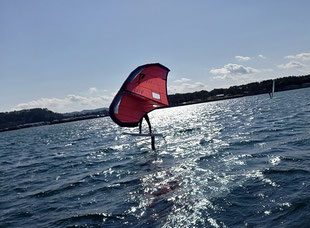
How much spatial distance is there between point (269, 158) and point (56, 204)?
11.6 meters

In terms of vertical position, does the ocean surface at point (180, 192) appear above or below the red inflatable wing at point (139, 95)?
below

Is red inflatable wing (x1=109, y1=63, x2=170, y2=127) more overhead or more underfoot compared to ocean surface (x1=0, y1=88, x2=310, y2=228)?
more overhead

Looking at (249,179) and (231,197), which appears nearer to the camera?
(231,197)

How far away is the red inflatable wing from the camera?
19.4 m

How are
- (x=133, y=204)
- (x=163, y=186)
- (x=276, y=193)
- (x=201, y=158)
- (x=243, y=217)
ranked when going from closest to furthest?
(x=243, y=217) → (x=276, y=193) → (x=133, y=204) → (x=163, y=186) → (x=201, y=158)

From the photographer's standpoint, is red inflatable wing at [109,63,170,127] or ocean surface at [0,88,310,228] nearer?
ocean surface at [0,88,310,228]

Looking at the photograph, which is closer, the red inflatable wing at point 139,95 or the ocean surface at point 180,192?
the ocean surface at point 180,192

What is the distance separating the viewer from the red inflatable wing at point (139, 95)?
19.4 meters

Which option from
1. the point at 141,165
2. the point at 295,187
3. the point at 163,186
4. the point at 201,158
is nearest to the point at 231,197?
the point at 295,187

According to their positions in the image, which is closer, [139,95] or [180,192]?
[180,192]

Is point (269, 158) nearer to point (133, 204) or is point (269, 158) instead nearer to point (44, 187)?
point (133, 204)

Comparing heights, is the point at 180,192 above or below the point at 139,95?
below

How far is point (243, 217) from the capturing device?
8422 millimetres

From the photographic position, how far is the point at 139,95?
1969cm
